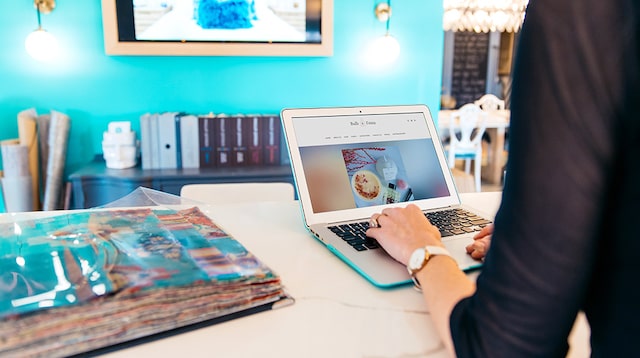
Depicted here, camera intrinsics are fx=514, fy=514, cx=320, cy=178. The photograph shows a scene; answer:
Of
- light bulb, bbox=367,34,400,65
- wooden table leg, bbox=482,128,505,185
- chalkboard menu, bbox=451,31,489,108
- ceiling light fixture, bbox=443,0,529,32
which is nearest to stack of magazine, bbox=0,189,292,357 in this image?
light bulb, bbox=367,34,400,65

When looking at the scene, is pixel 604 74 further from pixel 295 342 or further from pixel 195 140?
pixel 195 140

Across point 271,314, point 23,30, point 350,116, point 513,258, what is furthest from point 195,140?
point 513,258

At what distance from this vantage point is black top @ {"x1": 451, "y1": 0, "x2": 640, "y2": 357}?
441mm

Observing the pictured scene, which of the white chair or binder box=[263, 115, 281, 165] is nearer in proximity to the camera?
binder box=[263, 115, 281, 165]

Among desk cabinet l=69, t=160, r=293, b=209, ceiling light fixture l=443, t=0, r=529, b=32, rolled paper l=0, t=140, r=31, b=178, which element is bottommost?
desk cabinet l=69, t=160, r=293, b=209

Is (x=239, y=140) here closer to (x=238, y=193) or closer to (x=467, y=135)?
(x=238, y=193)

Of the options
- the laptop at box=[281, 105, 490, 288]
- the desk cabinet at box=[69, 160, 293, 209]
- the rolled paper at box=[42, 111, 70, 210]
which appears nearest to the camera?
the laptop at box=[281, 105, 490, 288]

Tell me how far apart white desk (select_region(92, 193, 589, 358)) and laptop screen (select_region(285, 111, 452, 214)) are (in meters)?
0.23

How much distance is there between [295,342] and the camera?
634mm

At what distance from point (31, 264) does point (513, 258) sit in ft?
1.97

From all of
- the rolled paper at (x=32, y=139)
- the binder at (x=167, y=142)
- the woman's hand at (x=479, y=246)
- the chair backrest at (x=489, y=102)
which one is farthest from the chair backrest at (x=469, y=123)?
the woman's hand at (x=479, y=246)

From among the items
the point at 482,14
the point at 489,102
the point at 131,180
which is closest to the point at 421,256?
the point at 131,180

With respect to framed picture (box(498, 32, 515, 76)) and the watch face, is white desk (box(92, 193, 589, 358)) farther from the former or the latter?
framed picture (box(498, 32, 515, 76))

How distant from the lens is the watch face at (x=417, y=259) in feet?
2.47
